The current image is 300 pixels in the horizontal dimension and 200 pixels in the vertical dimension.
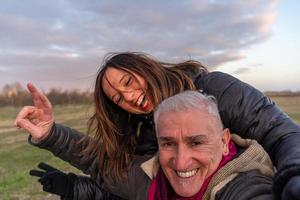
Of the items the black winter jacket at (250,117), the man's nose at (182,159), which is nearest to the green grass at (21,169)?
the black winter jacket at (250,117)

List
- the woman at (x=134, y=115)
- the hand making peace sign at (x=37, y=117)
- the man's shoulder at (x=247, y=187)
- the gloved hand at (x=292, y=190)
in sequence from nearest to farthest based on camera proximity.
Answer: the gloved hand at (x=292, y=190)
the man's shoulder at (x=247, y=187)
the woman at (x=134, y=115)
the hand making peace sign at (x=37, y=117)

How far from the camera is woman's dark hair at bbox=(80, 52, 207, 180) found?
3.59 meters

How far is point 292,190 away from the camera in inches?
69.4

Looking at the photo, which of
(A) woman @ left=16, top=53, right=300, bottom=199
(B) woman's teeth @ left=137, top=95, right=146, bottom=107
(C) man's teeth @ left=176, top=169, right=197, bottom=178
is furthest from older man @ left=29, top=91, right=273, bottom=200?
(B) woman's teeth @ left=137, top=95, right=146, bottom=107

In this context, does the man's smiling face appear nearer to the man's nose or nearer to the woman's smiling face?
the man's nose

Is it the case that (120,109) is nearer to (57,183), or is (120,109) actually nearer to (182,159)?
(57,183)

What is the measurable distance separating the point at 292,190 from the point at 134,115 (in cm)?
233

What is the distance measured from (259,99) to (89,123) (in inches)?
51.2

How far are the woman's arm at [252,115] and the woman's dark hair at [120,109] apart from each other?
207mm

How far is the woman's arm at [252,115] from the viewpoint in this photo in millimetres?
3058

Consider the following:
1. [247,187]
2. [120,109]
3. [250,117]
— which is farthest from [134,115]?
[247,187]

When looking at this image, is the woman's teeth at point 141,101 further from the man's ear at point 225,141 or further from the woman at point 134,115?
the man's ear at point 225,141

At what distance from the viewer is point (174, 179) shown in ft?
9.29

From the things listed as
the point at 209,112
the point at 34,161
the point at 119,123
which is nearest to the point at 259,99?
the point at 209,112
